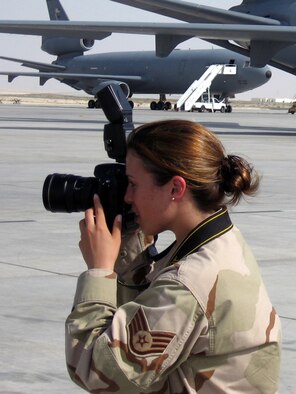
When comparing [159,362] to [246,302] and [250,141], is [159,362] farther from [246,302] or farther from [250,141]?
[250,141]

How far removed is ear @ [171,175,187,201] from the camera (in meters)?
2.67

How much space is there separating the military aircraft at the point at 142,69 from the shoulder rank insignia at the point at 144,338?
205 ft

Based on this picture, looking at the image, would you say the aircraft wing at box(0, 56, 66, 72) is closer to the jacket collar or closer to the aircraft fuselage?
the aircraft fuselage

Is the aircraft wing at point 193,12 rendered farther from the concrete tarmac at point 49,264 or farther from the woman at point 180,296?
the woman at point 180,296

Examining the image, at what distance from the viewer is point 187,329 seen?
2.54m

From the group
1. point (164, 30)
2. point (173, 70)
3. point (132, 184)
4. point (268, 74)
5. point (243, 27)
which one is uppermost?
point (132, 184)

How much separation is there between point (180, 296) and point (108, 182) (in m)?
A: 0.45

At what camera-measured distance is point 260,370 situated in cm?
270

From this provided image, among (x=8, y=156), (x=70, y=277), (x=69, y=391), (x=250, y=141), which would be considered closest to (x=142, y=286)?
(x=69, y=391)

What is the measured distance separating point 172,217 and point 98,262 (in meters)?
0.23

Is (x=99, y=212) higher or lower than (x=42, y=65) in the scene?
higher

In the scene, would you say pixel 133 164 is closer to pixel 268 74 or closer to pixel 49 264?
pixel 49 264

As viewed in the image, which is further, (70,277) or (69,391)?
(70,277)

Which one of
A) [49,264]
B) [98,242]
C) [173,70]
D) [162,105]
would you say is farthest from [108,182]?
[162,105]
